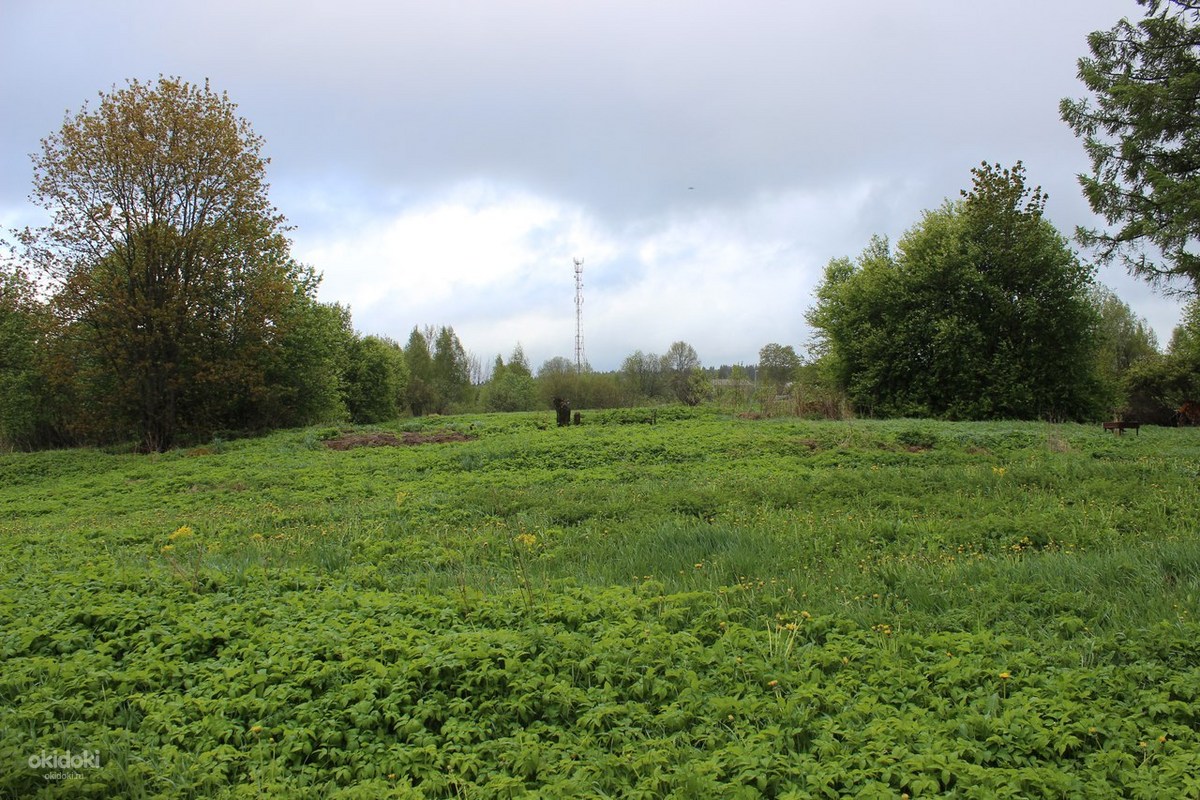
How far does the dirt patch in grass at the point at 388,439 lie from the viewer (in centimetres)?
1817

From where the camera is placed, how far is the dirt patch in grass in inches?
715

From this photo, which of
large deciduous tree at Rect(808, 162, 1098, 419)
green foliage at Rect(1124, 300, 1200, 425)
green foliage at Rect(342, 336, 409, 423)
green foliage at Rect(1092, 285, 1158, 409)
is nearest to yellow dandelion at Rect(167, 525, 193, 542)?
large deciduous tree at Rect(808, 162, 1098, 419)

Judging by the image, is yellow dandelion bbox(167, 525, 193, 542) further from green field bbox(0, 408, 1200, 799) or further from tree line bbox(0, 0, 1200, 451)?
tree line bbox(0, 0, 1200, 451)

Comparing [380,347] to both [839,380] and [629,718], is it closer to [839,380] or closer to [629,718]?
[839,380]

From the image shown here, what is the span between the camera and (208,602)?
4430mm

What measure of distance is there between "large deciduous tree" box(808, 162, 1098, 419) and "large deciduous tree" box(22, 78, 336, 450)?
22490 millimetres

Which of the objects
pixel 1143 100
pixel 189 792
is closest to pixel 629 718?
pixel 189 792

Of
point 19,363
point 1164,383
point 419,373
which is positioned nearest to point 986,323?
point 1164,383

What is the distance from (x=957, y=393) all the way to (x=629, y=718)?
25.4m

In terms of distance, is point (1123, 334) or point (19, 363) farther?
point (1123, 334)

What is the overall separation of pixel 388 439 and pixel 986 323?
71.8 ft

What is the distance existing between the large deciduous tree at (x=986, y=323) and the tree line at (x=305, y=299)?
7 cm

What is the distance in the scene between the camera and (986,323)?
984 inches

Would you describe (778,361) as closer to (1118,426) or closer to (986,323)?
(986,323)
